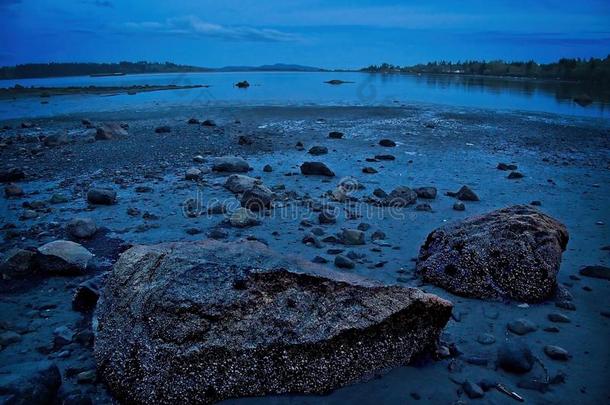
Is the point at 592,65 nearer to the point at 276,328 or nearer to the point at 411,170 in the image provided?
the point at 411,170

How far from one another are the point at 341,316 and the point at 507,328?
1.85 meters

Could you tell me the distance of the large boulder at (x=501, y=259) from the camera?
448 centimetres

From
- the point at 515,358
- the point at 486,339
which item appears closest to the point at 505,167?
the point at 486,339

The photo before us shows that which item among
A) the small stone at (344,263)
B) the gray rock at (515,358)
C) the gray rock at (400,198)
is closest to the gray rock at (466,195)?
the gray rock at (400,198)

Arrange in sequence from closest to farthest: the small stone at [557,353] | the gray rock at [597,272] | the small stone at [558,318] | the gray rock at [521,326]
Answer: the small stone at [557,353] → the gray rock at [521,326] → the small stone at [558,318] → the gray rock at [597,272]

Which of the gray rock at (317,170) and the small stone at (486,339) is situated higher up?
the gray rock at (317,170)

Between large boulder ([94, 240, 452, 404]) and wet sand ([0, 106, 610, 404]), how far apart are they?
0.64ft

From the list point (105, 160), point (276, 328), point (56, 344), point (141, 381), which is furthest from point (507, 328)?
point (105, 160)

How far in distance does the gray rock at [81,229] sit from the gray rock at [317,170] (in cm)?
528

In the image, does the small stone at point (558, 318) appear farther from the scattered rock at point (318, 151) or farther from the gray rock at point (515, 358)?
the scattered rock at point (318, 151)

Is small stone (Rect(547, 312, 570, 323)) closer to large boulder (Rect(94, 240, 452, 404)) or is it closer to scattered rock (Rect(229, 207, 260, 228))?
large boulder (Rect(94, 240, 452, 404))

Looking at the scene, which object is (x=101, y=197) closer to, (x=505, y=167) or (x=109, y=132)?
(x=109, y=132)

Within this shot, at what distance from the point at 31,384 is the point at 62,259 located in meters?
2.47

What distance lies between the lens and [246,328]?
308cm
